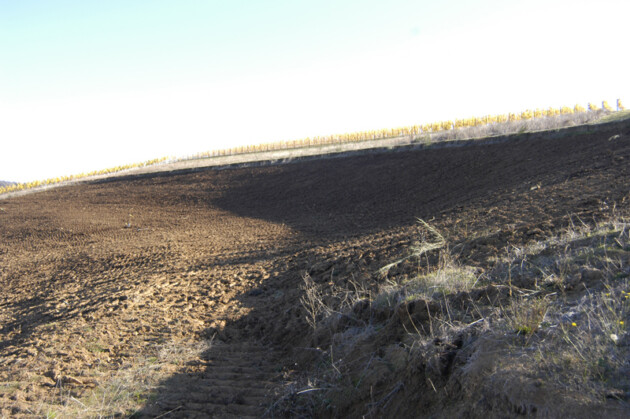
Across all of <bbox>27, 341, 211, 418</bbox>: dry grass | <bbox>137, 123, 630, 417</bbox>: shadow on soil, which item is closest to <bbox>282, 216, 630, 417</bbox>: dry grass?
<bbox>137, 123, 630, 417</bbox>: shadow on soil

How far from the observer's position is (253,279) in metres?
8.31

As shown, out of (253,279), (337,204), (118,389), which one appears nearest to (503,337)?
(118,389)

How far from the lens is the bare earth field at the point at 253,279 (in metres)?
4.05

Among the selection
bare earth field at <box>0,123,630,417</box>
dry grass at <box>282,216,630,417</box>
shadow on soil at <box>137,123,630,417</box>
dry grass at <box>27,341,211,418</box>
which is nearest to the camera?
dry grass at <box>282,216,630,417</box>

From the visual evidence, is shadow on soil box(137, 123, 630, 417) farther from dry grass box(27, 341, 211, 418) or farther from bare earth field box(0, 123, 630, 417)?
dry grass box(27, 341, 211, 418)

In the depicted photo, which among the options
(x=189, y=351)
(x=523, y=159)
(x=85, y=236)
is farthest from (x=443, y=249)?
(x=85, y=236)

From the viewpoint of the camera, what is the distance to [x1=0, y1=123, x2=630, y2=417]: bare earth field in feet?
13.3

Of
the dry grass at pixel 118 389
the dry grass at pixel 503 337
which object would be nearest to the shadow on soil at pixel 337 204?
the dry grass at pixel 118 389

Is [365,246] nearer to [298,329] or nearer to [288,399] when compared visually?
[298,329]

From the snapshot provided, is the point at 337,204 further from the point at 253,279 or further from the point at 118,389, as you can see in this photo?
the point at 118,389

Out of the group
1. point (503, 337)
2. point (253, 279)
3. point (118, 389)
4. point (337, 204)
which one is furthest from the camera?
point (337, 204)

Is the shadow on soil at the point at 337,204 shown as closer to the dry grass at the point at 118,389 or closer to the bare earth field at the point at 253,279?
the bare earth field at the point at 253,279

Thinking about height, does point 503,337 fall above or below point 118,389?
above

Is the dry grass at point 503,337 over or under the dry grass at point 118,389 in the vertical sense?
over
